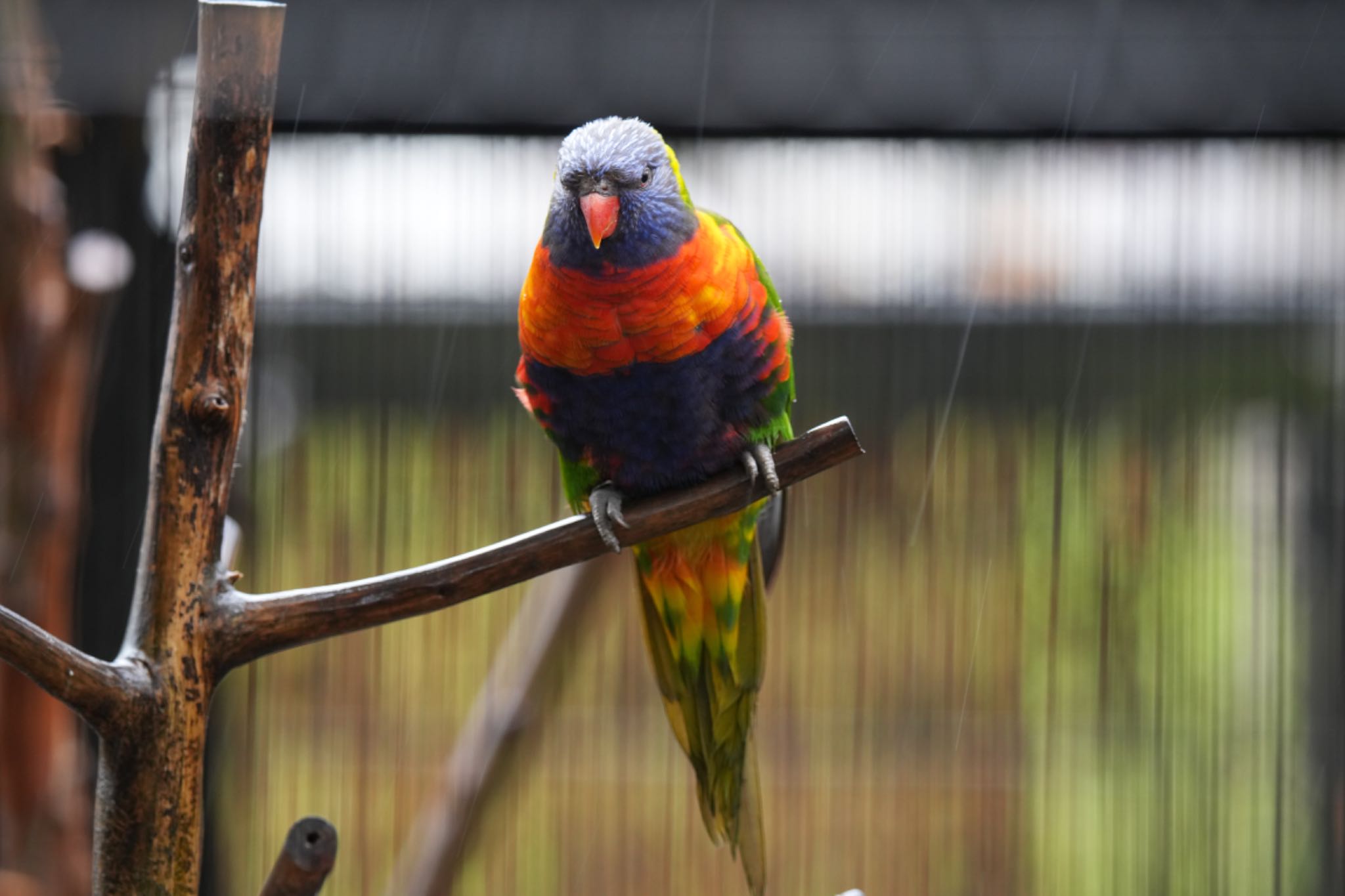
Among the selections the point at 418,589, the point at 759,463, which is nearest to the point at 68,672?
the point at 418,589

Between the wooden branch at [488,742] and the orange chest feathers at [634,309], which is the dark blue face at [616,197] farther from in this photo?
the wooden branch at [488,742]

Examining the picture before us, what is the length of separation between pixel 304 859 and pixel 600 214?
0.50m

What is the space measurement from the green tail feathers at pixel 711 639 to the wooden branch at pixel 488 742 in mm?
153

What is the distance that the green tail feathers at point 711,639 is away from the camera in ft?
3.08

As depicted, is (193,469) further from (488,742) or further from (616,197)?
(488,742)

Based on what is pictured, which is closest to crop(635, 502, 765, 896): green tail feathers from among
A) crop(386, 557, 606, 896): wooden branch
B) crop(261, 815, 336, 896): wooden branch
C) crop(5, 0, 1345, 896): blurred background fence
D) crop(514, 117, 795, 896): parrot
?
crop(514, 117, 795, 896): parrot

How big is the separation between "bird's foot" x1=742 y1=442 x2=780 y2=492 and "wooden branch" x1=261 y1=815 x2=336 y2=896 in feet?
1.30

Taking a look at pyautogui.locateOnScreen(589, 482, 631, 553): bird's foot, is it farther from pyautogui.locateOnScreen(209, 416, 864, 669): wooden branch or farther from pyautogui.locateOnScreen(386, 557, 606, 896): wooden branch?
pyautogui.locateOnScreen(386, 557, 606, 896): wooden branch

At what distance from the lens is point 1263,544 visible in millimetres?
1291

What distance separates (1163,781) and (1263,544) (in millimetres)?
338

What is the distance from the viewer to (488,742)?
116cm

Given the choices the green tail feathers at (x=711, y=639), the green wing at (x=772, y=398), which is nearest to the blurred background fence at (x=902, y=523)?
the green wing at (x=772, y=398)

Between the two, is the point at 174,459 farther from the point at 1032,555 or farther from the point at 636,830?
the point at 1032,555

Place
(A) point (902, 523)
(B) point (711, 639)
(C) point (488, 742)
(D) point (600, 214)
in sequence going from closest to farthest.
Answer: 1. (D) point (600, 214)
2. (B) point (711, 639)
3. (C) point (488, 742)
4. (A) point (902, 523)
